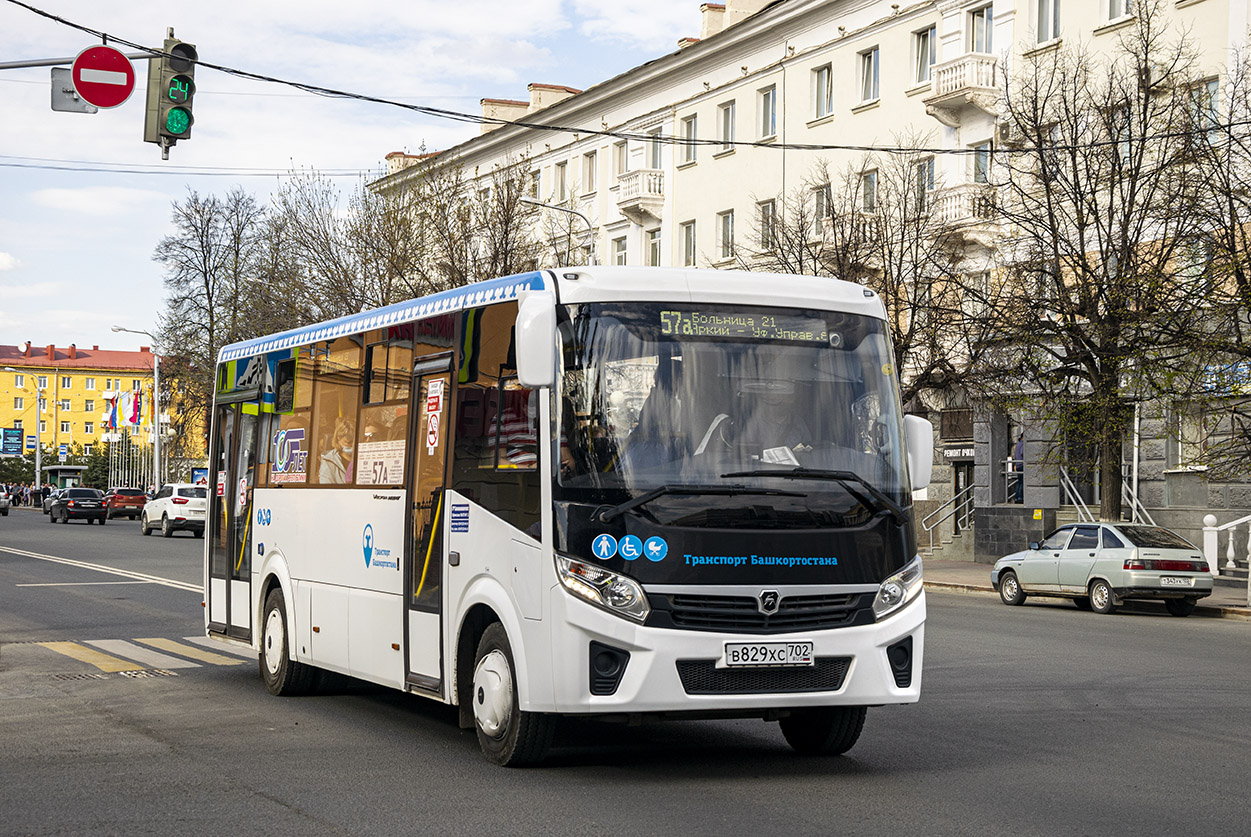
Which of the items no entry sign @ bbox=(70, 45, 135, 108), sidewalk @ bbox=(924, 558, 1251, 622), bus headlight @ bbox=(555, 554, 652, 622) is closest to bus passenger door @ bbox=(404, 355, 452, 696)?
bus headlight @ bbox=(555, 554, 652, 622)

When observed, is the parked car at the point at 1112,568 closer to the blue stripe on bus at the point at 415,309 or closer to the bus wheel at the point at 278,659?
the blue stripe on bus at the point at 415,309

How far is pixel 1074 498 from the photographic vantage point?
3453 centimetres

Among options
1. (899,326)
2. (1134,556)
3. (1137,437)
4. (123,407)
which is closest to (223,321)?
(123,407)

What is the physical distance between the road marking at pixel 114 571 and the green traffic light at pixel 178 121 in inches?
399

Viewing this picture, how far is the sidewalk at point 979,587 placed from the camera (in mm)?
24188

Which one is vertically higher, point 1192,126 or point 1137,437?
point 1192,126

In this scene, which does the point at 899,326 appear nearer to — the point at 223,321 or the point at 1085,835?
the point at 1085,835

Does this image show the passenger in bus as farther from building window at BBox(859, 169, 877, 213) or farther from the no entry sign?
building window at BBox(859, 169, 877, 213)

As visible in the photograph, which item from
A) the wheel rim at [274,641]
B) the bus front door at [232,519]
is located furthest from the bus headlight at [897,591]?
the bus front door at [232,519]

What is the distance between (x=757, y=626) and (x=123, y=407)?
6596cm

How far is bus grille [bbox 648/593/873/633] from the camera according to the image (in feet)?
26.9

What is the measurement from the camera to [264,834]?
7.04 metres

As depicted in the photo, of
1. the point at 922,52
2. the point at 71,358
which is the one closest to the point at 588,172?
the point at 922,52

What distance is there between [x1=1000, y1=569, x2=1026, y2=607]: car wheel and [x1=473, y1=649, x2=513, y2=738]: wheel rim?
18.1 metres
